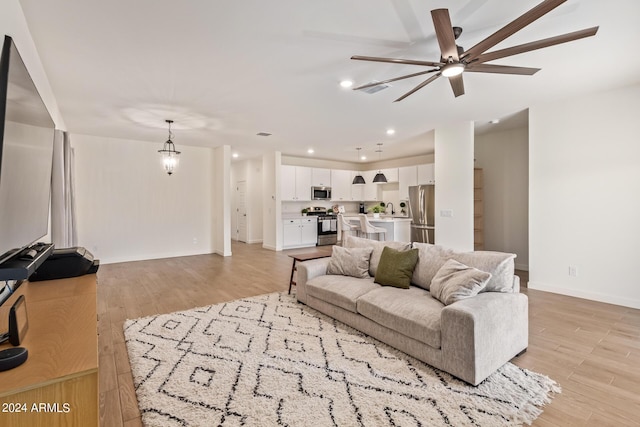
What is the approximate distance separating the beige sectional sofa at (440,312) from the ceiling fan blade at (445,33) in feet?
5.59

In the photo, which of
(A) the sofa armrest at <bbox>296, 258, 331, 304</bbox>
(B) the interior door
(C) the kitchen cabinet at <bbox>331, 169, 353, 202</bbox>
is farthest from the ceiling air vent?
(B) the interior door

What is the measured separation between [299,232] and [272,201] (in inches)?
48.3

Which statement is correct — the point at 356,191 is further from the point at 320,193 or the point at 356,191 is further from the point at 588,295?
the point at 588,295

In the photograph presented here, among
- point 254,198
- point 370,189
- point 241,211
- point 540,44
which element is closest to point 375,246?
point 540,44

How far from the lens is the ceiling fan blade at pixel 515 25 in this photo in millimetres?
1683

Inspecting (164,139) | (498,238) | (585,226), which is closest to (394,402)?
(585,226)

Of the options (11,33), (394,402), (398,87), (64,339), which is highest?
(398,87)

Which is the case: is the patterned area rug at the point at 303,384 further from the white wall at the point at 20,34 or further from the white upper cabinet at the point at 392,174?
the white upper cabinet at the point at 392,174

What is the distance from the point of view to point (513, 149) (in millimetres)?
5805

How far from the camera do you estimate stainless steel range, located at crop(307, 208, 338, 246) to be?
9.08 metres

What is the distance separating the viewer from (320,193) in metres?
9.14

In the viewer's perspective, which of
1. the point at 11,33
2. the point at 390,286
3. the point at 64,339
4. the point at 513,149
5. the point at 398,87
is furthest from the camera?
the point at 513,149

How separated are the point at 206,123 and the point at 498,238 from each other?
6.03 metres

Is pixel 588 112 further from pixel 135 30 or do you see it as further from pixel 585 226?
pixel 135 30
